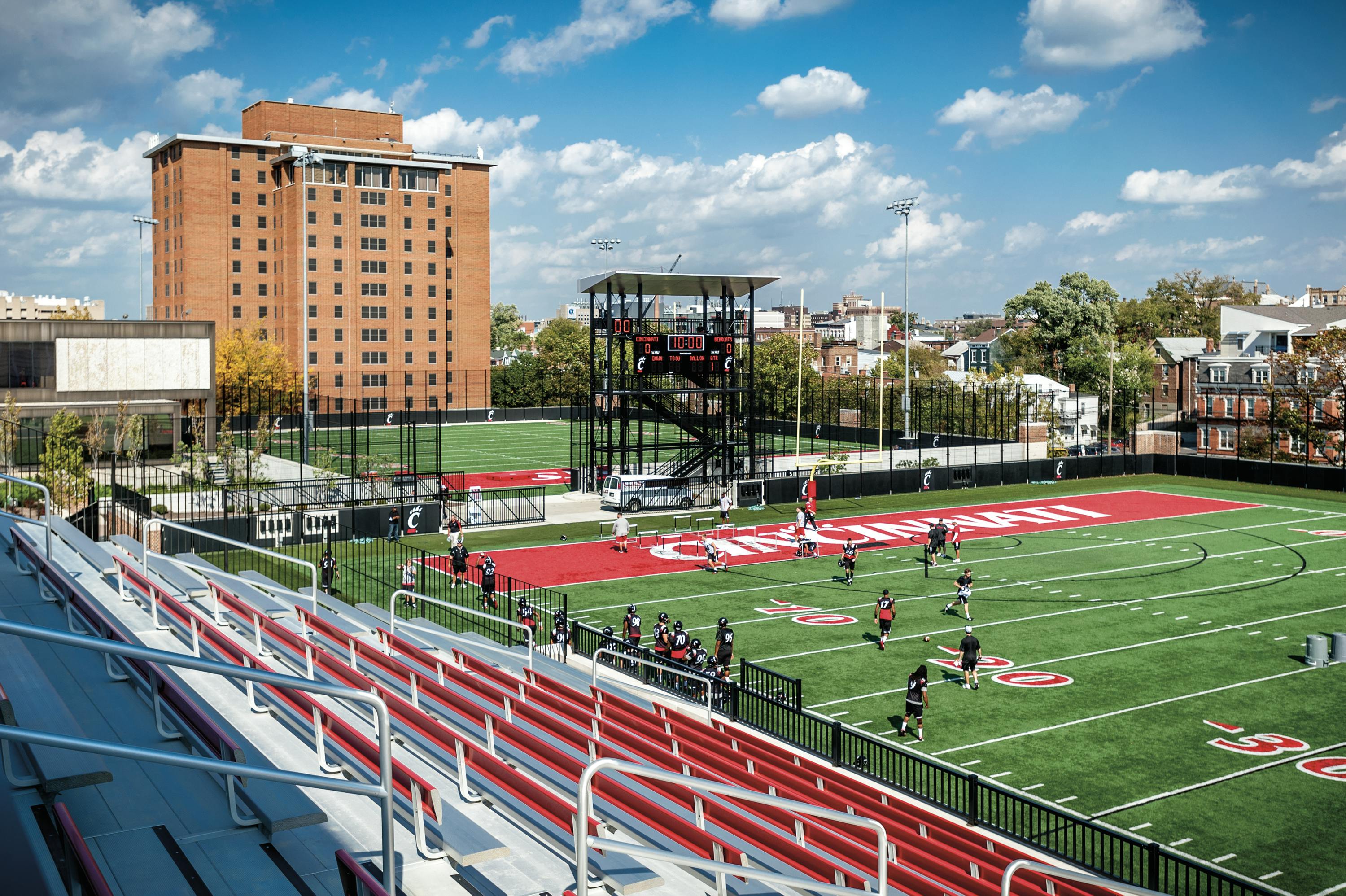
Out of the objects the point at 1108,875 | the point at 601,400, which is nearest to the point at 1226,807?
the point at 1108,875

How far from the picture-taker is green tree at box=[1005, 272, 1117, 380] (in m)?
110

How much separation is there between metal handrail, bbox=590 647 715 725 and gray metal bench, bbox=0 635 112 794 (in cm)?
924

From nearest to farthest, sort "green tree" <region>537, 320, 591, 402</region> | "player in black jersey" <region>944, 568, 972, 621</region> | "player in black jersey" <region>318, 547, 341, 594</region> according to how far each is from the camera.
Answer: "player in black jersey" <region>944, 568, 972, 621</region>
"player in black jersey" <region>318, 547, 341, 594</region>
"green tree" <region>537, 320, 591, 402</region>

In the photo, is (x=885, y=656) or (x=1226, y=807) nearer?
(x=1226, y=807)

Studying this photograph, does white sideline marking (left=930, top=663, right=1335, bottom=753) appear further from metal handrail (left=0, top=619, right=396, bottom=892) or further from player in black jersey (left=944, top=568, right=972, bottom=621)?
metal handrail (left=0, top=619, right=396, bottom=892)

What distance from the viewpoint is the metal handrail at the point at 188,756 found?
4.21 meters

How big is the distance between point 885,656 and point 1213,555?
1693 centimetres

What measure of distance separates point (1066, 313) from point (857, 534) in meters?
80.1

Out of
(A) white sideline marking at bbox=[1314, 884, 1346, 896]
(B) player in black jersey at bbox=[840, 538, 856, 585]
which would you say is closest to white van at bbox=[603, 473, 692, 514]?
(B) player in black jersey at bbox=[840, 538, 856, 585]

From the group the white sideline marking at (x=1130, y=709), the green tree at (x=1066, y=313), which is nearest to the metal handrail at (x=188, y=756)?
the white sideline marking at (x=1130, y=709)

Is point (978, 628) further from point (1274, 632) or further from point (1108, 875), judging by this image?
point (1108, 875)

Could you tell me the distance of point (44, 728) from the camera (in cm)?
697

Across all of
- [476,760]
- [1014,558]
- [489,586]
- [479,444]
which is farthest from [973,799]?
[479,444]

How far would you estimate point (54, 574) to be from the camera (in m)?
12.7
